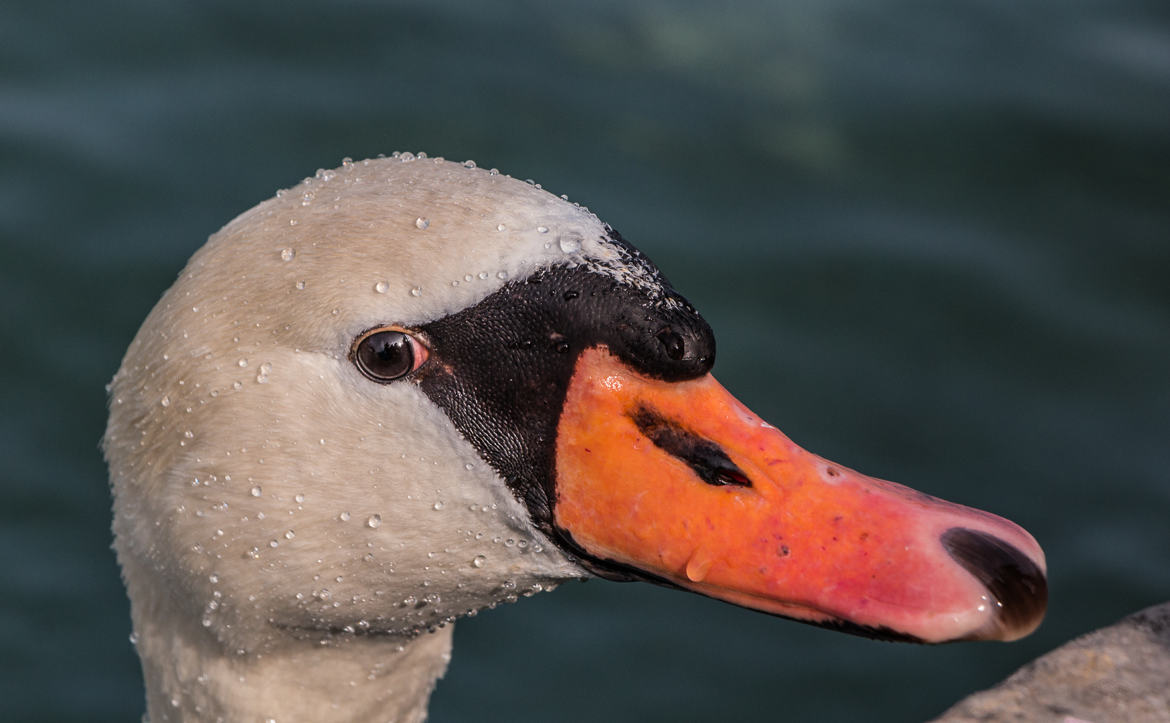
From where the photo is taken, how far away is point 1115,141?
7.20m

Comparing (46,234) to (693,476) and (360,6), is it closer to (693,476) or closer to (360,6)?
(360,6)

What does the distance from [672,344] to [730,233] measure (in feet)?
13.0

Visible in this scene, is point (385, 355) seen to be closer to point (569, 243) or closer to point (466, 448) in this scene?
point (466, 448)

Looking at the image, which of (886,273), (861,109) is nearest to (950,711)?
(886,273)

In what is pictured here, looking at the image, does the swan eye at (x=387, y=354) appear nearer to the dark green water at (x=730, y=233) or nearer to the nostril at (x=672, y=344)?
the nostril at (x=672, y=344)

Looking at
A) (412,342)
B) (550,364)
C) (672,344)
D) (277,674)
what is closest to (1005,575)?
(672,344)

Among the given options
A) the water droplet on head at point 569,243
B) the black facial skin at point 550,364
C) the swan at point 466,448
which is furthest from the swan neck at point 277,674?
the water droplet on head at point 569,243

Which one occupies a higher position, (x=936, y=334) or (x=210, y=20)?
(x=210, y=20)

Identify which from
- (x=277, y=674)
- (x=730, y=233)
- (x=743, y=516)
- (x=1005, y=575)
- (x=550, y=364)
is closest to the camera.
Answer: (x=1005, y=575)

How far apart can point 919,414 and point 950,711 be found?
2830 millimetres

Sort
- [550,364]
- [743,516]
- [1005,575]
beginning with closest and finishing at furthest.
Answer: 1. [1005,575]
2. [743,516]
3. [550,364]

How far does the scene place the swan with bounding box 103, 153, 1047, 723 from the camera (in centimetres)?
283

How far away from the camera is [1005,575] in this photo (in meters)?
2.70

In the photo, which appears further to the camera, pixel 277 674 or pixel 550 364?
pixel 277 674
